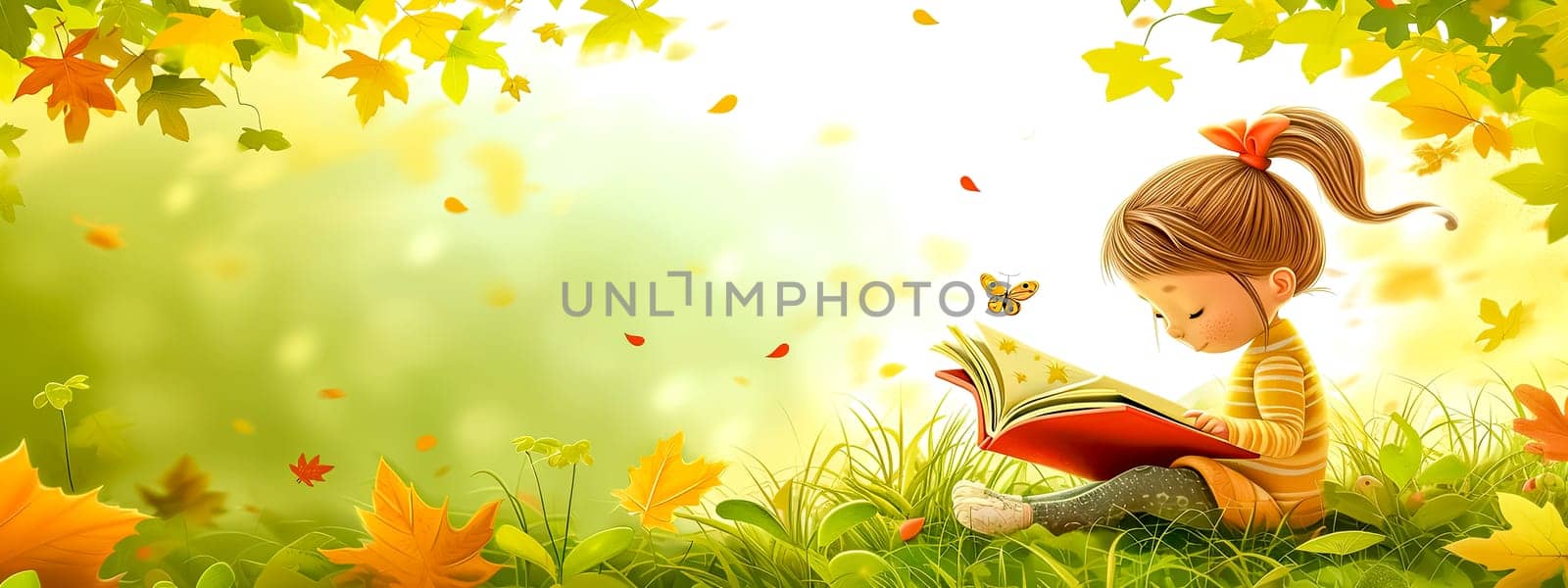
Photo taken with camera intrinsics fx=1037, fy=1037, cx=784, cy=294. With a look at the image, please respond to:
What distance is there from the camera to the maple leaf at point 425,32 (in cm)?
134

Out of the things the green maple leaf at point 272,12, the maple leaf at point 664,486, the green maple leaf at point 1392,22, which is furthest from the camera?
the maple leaf at point 664,486

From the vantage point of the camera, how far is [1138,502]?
1.30m

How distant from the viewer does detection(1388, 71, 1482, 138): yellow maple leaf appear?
139 centimetres

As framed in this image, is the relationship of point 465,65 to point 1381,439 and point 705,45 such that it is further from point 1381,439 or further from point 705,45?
point 1381,439

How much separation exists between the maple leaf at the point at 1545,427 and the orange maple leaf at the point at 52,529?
183 centimetres

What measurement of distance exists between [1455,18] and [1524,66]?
118 mm

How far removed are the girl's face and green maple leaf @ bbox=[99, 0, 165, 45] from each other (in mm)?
1289

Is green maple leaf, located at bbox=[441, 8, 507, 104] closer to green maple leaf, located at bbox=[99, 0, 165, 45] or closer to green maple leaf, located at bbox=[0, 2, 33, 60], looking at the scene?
green maple leaf, located at bbox=[99, 0, 165, 45]

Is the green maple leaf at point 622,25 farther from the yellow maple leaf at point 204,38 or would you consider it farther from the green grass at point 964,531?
the green grass at point 964,531

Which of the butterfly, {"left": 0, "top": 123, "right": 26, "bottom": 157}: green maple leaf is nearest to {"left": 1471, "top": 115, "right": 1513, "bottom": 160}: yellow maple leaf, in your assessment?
the butterfly

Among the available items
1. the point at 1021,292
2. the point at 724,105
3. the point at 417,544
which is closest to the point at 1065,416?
the point at 1021,292

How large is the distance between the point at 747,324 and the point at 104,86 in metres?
0.86

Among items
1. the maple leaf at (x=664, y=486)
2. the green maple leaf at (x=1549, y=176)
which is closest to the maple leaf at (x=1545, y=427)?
the green maple leaf at (x=1549, y=176)

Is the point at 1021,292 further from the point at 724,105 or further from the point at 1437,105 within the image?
the point at 1437,105
